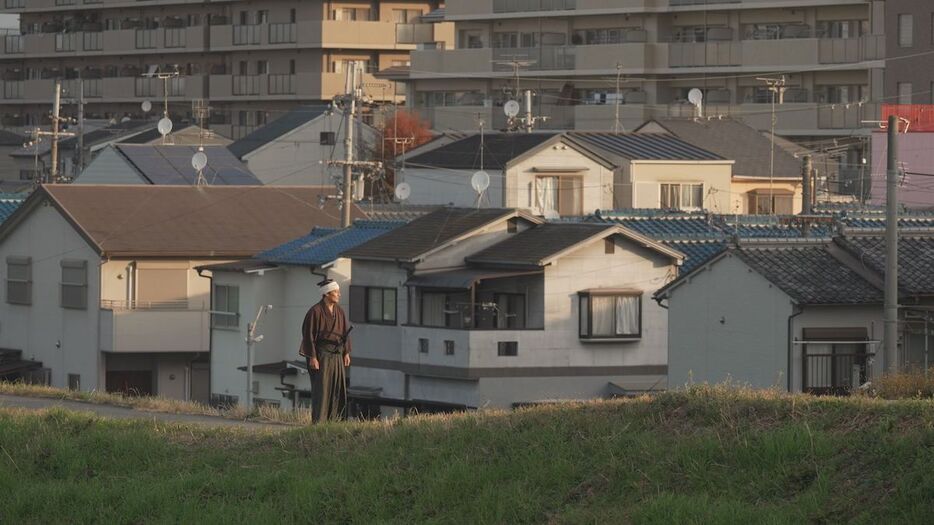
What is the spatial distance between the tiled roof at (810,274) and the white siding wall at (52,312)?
17926 mm

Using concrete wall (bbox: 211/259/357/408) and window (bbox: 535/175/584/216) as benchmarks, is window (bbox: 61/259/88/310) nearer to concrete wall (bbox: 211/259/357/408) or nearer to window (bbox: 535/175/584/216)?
concrete wall (bbox: 211/259/357/408)

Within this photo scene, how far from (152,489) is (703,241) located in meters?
23.0

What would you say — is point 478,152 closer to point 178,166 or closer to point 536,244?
point 178,166

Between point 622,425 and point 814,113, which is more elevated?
point 814,113

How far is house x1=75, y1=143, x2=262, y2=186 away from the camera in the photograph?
47.7m

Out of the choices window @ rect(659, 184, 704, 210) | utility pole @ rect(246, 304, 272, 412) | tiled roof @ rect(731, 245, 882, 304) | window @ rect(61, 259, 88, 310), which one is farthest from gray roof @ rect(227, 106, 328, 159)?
tiled roof @ rect(731, 245, 882, 304)

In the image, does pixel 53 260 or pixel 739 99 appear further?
pixel 739 99

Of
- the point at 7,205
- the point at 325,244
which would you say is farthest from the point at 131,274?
the point at 7,205

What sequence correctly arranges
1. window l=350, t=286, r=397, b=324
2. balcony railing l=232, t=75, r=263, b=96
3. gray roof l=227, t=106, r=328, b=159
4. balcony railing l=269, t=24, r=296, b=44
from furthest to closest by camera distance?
balcony railing l=232, t=75, r=263, b=96 < balcony railing l=269, t=24, r=296, b=44 < gray roof l=227, t=106, r=328, b=159 < window l=350, t=286, r=397, b=324

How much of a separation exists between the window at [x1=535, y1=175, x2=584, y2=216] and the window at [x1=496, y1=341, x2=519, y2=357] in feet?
46.2

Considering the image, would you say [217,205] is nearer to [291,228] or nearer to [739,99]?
[291,228]

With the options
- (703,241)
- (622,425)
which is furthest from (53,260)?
(622,425)

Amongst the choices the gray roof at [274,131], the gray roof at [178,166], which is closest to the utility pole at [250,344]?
the gray roof at [178,166]

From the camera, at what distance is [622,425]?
10750 millimetres
